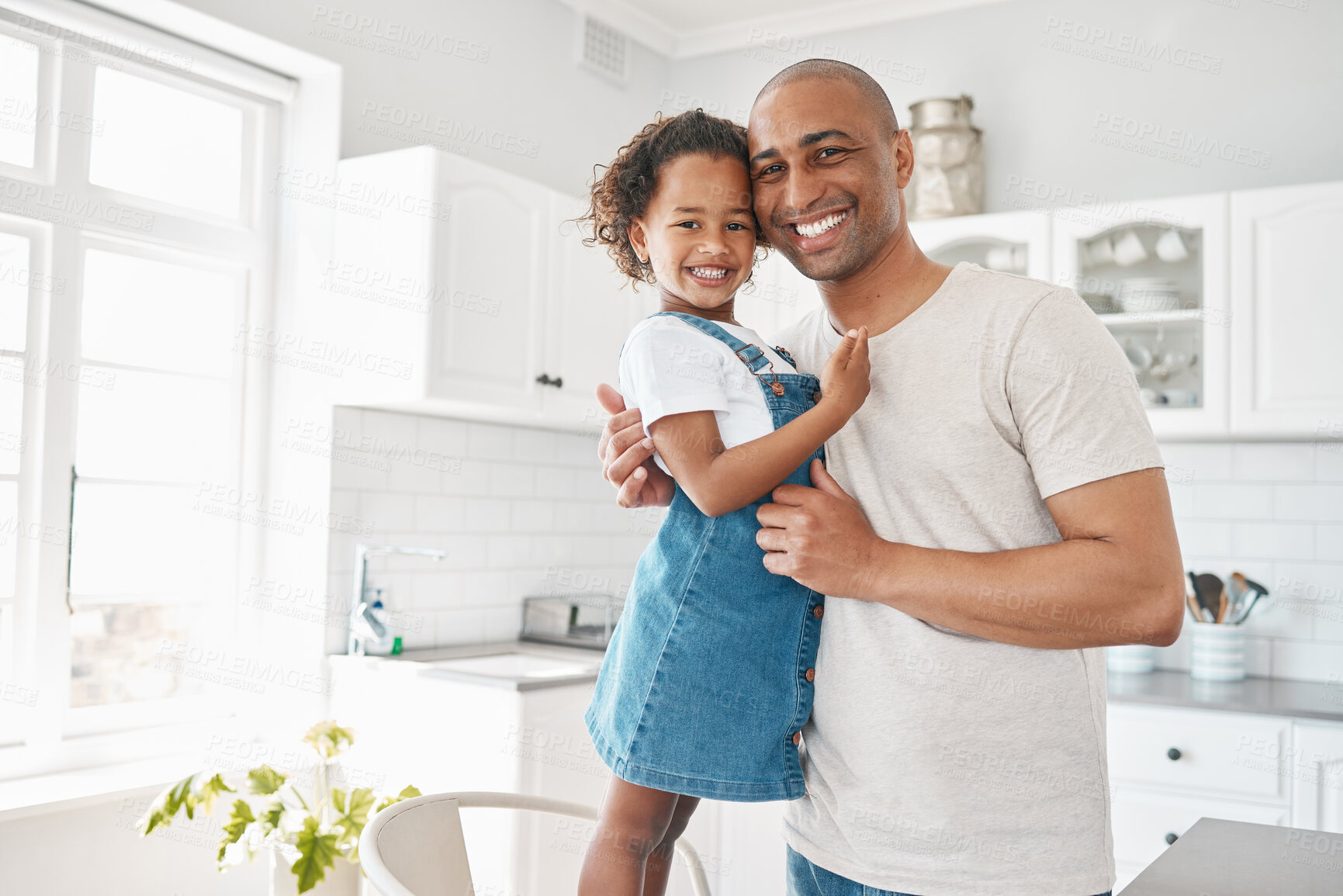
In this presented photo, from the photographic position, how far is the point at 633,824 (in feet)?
4.00

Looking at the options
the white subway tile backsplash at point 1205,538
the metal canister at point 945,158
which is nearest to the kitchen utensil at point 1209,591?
the white subway tile backsplash at point 1205,538

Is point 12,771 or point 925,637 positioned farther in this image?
point 12,771

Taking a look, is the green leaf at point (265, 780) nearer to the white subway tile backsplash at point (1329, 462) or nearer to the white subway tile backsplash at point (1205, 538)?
the white subway tile backsplash at point (1205, 538)

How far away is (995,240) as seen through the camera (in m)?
3.36

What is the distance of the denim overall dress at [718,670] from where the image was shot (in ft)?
3.82

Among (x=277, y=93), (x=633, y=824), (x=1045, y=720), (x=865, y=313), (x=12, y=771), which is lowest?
(x=12, y=771)

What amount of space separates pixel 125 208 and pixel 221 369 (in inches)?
19.0

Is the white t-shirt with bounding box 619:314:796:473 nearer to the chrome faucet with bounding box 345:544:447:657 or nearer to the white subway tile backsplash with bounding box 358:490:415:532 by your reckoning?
the chrome faucet with bounding box 345:544:447:657

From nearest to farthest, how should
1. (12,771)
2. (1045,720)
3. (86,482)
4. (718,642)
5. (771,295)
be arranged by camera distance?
(1045,720) < (718,642) < (12,771) < (86,482) < (771,295)

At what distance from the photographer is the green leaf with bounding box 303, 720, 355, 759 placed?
227 cm

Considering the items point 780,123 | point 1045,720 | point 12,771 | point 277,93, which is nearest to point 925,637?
point 1045,720

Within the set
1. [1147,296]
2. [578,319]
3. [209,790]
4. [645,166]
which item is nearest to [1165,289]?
[1147,296]

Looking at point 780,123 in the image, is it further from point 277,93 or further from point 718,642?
point 277,93

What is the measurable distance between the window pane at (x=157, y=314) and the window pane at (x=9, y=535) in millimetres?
369
